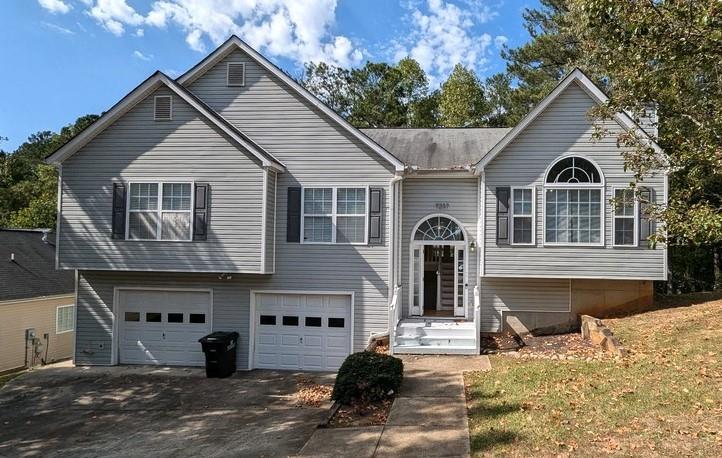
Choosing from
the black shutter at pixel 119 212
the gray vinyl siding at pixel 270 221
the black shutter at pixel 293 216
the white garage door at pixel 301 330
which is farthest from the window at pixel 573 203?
the black shutter at pixel 119 212

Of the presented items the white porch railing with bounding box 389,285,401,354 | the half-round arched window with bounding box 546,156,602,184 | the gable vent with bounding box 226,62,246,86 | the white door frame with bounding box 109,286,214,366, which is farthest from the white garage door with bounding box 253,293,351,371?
the half-round arched window with bounding box 546,156,602,184

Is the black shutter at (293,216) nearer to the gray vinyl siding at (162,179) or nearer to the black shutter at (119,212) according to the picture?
the gray vinyl siding at (162,179)

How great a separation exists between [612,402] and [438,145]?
10.2 metres

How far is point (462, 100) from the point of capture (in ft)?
104

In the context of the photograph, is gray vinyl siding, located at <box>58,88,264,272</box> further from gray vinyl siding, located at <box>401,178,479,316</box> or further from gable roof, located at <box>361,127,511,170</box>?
gable roof, located at <box>361,127,511,170</box>

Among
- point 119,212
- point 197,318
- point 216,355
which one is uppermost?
point 119,212

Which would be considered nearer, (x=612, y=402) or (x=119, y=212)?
(x=612, y=402)

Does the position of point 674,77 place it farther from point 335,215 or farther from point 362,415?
Result: point 335,215

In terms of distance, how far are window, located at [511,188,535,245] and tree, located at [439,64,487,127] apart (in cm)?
1900

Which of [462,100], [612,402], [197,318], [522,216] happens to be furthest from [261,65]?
[462,100]

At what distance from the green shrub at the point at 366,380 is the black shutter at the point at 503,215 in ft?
17.8

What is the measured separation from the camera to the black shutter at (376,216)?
1359cm

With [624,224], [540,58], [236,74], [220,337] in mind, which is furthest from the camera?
[540,58]

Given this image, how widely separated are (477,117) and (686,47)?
1035 inches
